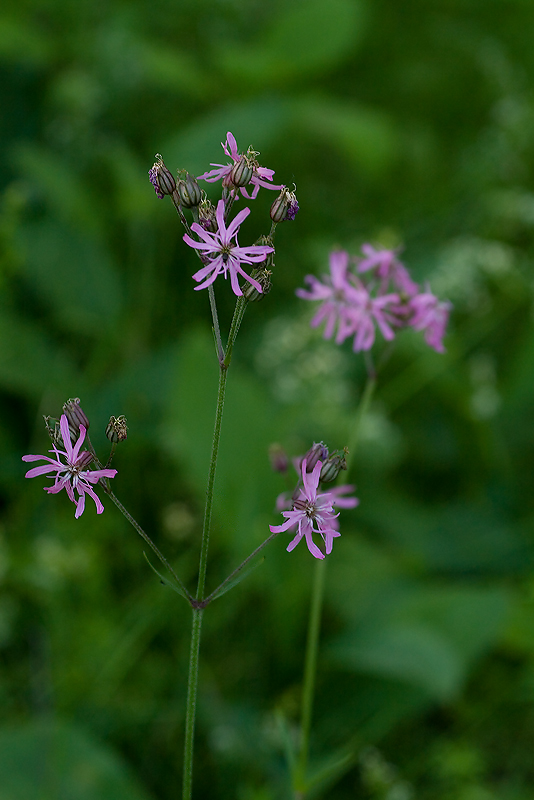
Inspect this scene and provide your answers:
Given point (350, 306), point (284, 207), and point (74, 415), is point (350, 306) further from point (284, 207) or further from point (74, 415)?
point (74, 415)

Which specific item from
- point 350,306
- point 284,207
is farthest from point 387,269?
point 284,207

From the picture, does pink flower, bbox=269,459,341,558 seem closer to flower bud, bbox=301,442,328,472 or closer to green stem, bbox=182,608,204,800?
flower bud, bbox=301,442,328,472

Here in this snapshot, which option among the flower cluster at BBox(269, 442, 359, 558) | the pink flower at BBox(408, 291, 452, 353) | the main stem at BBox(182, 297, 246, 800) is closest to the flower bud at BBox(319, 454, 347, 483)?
the flower cluster at BBox(269, 442, 359, 558)

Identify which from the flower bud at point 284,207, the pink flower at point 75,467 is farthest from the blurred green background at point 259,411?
the flower bud at point 284,207

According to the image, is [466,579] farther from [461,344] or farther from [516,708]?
[461,344]

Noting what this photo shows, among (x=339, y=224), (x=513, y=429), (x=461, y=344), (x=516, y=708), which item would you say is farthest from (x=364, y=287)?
(x=339, y=224)

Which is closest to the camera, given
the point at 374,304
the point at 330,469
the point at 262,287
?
the point at 262,287
